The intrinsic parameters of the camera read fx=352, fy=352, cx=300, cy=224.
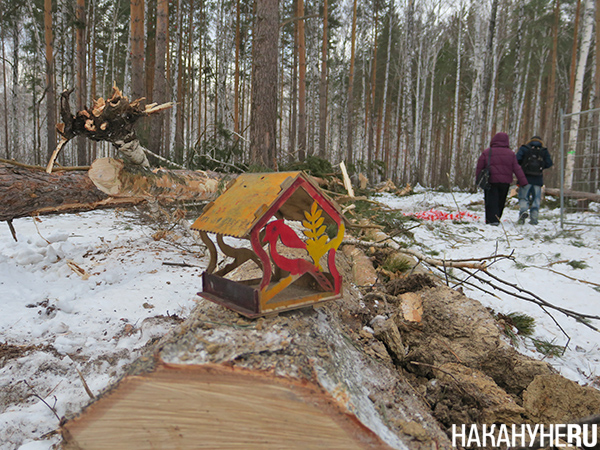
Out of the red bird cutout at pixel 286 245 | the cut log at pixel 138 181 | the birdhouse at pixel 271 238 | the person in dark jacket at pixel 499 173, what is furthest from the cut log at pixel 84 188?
the person in dark jacket at pixel 499 173

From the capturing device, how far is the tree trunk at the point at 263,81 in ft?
17.5

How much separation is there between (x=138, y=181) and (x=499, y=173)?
6.38m

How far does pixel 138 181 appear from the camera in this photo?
3461mm

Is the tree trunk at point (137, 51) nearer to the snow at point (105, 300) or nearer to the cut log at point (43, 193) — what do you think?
the snow at point (105, 300)

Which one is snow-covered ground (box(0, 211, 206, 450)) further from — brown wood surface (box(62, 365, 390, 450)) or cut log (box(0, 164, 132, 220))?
brown wood surface (box(62, 365, 390, 450))

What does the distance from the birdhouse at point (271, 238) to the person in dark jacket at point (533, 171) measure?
6.64 m

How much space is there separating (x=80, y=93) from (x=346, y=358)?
40.3 ft

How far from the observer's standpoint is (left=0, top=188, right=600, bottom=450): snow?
6.30 ft

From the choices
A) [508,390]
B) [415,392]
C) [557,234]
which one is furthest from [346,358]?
[557,234]

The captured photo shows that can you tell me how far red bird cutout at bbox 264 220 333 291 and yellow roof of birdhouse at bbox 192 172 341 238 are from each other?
4.1 inches

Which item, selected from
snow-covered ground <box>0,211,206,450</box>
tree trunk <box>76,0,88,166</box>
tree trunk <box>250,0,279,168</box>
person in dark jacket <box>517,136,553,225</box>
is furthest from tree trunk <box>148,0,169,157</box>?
person in dark jacket <box>517,136,553,225</box>

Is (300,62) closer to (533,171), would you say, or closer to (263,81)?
(263,81)

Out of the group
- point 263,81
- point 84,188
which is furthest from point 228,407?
point 263,81

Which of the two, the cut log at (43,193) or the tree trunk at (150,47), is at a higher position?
the tree trunk at (150,47)
